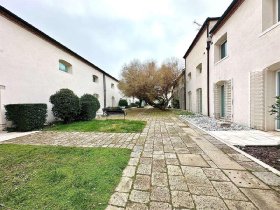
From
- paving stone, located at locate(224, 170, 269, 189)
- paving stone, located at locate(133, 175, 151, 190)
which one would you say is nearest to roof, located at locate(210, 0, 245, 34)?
paving stone, located at locate(224, 170, 269, 189)

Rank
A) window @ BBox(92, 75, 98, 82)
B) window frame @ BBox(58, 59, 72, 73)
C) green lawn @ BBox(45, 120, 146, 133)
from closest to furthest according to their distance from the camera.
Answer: green lawn @ BBox(45, 120, 146, 133) < window frame @ BBox(58, 59, 72, 73) < window @ BBox(92, 75, 98, 82)

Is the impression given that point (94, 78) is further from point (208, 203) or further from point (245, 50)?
point (208, 203)

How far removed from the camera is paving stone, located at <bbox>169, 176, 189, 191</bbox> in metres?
2.45

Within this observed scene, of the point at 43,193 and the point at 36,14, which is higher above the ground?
the point at 36,14

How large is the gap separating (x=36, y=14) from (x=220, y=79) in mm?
12403

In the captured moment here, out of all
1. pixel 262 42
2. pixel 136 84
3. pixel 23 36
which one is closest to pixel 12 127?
pixel 23 36

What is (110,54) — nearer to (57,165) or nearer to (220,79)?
(220,79)

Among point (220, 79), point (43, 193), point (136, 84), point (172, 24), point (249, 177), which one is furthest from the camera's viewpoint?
point (136, 84)

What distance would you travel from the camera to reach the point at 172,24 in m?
14.8

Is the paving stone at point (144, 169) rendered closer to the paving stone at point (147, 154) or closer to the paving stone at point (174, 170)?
the paving stone at point (174, 170)

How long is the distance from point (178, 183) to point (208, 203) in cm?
57

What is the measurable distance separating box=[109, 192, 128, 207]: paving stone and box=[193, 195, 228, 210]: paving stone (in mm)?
896

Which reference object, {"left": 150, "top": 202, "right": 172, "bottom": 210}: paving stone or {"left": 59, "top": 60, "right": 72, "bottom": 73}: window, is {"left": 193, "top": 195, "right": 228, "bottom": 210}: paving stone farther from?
{"left": 59, "top": 60, "right": 72, "bottom": 73}: window

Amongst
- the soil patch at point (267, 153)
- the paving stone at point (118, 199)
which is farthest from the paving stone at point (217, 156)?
the paving stone at point (118, 199)
